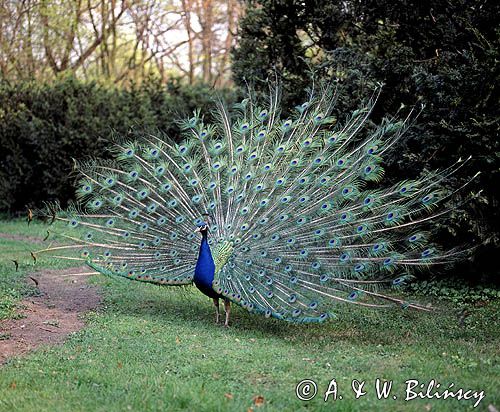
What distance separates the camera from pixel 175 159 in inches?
344

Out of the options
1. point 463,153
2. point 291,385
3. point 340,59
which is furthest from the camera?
point 340,59

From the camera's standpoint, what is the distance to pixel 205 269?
784 cm

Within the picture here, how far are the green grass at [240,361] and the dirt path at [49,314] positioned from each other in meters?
0.27

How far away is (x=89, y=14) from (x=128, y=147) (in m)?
16.4

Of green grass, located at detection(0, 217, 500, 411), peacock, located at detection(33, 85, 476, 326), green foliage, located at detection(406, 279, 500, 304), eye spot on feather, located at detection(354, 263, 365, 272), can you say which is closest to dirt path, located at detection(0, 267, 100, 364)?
green grass, located at detection(0, 217, 500, 411)

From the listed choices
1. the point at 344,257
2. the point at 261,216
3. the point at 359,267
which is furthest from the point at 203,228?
the point at 359,267

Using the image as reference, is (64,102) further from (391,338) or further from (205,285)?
(391,338)

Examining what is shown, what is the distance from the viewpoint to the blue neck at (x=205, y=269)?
7820 millimetres

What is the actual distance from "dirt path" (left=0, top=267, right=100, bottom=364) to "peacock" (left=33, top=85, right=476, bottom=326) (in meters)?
0.79

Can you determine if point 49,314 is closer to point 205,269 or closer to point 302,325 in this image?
point 205,269

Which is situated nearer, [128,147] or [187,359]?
[187,359]

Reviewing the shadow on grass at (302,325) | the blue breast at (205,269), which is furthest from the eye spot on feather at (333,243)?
the blue breast at (205,269)

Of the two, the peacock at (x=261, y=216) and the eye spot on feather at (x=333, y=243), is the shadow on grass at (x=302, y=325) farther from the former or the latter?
the eye spot on feather at (x=333, y=243)

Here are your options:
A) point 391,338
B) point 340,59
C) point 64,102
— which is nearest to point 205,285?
point 391,338
